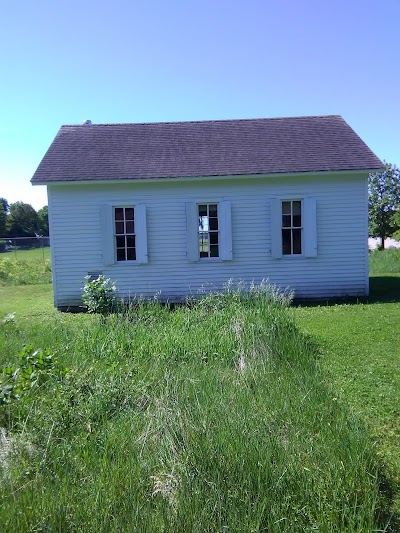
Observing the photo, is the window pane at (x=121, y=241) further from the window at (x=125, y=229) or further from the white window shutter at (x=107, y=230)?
the white window shutter at (x=107, y=230)

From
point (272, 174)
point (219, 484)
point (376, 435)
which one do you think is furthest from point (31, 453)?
point (272, 174)

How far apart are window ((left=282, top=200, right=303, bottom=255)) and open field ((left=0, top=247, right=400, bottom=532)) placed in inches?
236

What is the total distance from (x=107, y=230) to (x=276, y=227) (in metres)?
4.39

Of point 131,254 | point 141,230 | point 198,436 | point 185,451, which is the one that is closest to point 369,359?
point 198,436

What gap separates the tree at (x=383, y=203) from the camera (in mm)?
32125

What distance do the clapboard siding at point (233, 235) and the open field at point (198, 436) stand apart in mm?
5720

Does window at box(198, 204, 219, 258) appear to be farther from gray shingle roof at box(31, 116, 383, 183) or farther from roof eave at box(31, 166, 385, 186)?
gray shingle roof at box(31, 116, 383, 183)

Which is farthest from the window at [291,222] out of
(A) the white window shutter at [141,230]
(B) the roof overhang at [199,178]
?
(A) the white window shutter at [141,230]

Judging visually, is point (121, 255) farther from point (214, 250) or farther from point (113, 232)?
point (214, 250)

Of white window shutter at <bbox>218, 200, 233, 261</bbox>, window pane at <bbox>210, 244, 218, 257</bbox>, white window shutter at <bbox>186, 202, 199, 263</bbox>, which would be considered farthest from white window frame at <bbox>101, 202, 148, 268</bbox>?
white window shutter at <bbox>218, 200, 233, 261</bbox>

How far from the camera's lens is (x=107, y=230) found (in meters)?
11.4

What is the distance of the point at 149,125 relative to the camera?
45.2 ft

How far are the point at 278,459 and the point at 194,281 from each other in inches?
348

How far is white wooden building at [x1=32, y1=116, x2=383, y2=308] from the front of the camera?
1141 cm
